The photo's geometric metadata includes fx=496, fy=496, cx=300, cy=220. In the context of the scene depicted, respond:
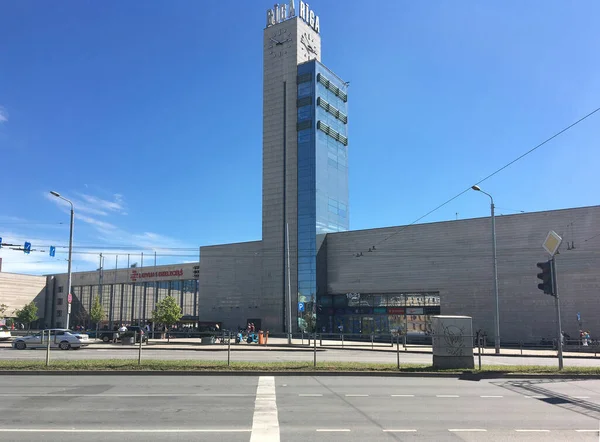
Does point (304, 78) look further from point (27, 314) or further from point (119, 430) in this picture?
point (119, 430)

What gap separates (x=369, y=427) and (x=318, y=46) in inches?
2333

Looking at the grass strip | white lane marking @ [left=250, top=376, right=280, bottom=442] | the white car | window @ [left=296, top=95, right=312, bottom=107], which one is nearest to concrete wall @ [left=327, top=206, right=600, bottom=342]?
window @ [left=296, top=95, right=312, bottom=107]

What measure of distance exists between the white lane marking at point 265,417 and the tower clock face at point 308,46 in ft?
170

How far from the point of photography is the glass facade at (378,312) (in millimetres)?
47625

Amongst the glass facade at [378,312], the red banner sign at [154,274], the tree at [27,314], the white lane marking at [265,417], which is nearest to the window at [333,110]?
the glass facade at [378,312]

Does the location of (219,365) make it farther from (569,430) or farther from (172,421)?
(569,430)

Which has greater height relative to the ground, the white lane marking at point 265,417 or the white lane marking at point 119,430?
the white lane marking at point 119,430

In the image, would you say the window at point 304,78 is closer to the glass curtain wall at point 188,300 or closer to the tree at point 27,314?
the glass curtain wall at point 188,300

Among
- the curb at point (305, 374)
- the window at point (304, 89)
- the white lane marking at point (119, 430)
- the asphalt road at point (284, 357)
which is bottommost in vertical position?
the asphalt road at point (284, 357)

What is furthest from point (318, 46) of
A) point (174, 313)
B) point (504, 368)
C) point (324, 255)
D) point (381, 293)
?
point (504, 368)

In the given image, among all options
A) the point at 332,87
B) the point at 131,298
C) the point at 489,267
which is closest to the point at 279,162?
the point at 332,87

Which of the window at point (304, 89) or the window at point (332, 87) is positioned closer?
the window at point (304, 89)

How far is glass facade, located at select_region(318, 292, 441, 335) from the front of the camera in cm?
4762

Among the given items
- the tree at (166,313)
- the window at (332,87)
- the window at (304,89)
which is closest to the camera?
the tree at (166,313)
